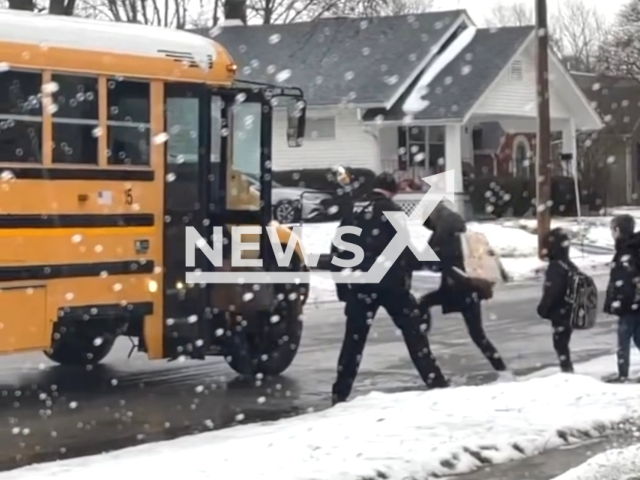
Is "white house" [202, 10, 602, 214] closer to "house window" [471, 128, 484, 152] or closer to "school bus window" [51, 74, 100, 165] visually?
"house window" [471, 128, 484, 152]

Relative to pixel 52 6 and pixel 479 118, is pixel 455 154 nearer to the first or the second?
pixel 479 118

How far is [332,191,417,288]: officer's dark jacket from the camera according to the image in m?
10.7

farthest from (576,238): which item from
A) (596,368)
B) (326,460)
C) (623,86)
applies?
(623,86)

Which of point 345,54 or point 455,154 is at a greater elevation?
point 345,54

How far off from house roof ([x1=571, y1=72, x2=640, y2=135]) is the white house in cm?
1645

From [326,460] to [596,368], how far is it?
577cm

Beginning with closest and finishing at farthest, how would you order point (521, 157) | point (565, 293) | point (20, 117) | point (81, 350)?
1. point (20, 117)
2. point (565, 293)
3. point (81, 350)
4. point (521, 157)

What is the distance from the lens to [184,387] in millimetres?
12562

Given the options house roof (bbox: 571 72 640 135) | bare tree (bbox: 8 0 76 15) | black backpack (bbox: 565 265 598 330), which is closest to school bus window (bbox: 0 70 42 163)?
black backpack (bbox: 565 265 598 330)

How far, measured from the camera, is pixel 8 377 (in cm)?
1312

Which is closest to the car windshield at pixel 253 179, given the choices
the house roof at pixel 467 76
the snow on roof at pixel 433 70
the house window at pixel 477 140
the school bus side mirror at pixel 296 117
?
the school bus side mirror at pixel 296 117

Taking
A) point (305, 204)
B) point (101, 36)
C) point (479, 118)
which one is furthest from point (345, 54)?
point (101, 36)

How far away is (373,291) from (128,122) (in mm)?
2613
